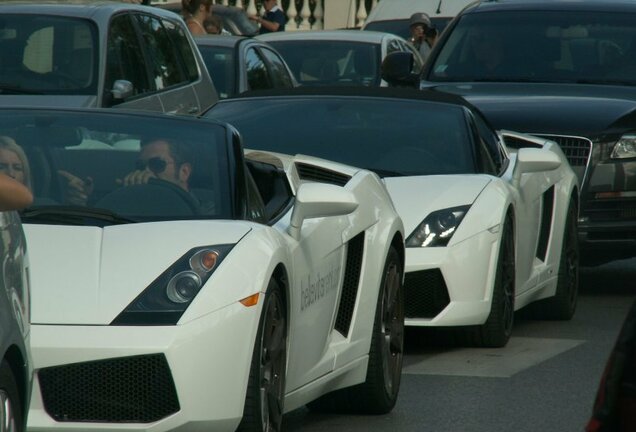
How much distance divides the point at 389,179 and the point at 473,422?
2559 mm

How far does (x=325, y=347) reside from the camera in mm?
7328

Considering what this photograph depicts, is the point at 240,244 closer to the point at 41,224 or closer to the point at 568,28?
the point at 41,224

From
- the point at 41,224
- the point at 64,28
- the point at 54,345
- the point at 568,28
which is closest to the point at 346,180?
the point at 41,224

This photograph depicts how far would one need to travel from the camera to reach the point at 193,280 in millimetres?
6238

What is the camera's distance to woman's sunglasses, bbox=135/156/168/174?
23.6 ft

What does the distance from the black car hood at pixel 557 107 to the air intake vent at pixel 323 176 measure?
4117 millimetres

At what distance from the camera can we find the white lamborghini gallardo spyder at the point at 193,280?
19.8 ft

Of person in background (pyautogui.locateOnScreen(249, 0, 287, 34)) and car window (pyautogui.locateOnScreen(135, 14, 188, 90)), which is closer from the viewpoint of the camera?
car window (pyautogui.locateOnScreen(135, 14, 188, 90))

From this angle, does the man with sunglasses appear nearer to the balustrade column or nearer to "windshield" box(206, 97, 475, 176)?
"windshield" box(206, 97, 475, 176)

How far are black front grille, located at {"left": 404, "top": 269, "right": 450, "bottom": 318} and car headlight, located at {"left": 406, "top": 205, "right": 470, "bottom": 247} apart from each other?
0.51 feet

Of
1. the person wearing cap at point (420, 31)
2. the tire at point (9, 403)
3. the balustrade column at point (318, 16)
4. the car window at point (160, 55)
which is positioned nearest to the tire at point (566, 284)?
the car window at point (160, 55)

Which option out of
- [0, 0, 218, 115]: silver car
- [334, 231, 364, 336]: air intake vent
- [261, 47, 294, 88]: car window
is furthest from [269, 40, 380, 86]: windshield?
[334, 231, 364, 336]: air intake vent

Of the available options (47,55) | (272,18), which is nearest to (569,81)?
(47,55)

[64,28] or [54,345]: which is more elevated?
[54,345]
